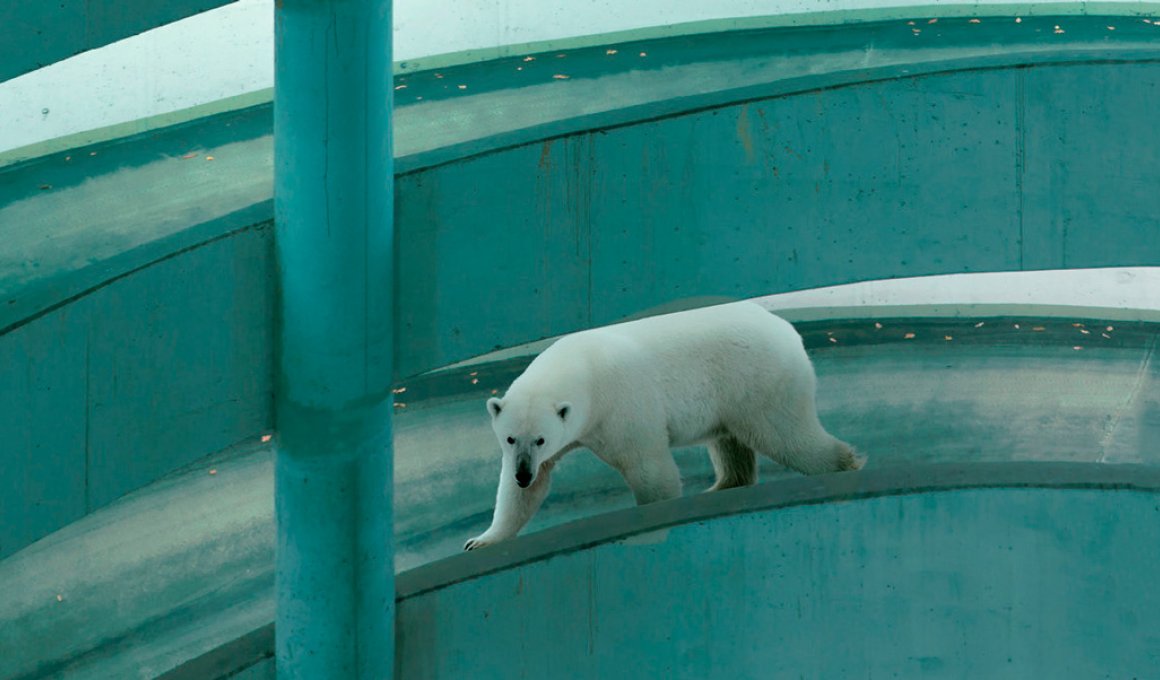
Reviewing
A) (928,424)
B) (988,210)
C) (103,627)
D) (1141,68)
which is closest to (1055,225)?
(988,210)

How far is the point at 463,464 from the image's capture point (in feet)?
33.8

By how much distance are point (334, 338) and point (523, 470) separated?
4.37ft

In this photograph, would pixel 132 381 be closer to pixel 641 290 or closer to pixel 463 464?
pixel 641 290

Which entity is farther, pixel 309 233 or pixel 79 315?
pixel 309 233

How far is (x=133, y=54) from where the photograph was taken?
28.1ft

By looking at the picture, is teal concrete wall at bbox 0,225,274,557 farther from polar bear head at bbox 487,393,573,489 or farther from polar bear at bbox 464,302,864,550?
polar bear at bbox 464,302,864,550

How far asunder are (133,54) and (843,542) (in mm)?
4462

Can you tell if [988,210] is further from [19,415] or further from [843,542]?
[19,415]

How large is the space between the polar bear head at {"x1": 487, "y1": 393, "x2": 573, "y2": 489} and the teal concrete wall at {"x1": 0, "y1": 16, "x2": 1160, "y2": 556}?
483 millimetres

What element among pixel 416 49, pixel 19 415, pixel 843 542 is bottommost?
pixel 843 542

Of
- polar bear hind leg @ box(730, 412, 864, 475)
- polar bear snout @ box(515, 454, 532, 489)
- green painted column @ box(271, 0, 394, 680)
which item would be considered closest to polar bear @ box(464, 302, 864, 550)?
polar bear hind leg @ box(730, 412, 864, 475)

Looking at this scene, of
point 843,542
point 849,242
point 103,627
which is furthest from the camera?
point 103,627

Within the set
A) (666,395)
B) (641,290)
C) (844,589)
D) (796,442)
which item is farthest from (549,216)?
(844,589)

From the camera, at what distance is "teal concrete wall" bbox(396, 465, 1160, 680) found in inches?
312
